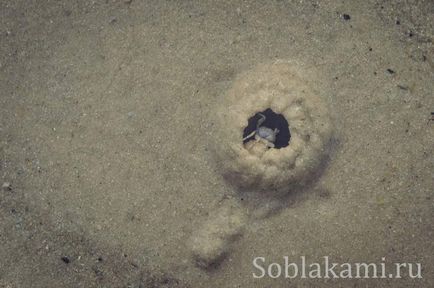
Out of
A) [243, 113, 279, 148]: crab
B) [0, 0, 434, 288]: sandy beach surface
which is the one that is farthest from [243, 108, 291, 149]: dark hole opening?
[0, 0, 434, 288]: sandy beach surface

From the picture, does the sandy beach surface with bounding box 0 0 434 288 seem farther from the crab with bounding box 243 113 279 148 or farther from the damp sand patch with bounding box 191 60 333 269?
the crab with bounding box 243 113 279 148

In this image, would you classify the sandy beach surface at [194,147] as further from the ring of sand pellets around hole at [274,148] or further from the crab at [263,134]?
the crab at [263,134]

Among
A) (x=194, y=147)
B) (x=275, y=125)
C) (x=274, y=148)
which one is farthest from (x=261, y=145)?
(x=194, y=147)

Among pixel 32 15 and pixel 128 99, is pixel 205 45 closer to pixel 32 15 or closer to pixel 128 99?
pixel 128 99

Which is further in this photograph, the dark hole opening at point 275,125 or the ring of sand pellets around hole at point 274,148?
the dark hole opening at point 275,125

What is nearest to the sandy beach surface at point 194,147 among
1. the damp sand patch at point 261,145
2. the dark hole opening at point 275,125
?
the damp sand patch at point 261,145

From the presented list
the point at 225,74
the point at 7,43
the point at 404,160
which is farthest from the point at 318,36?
the point at 7,43
